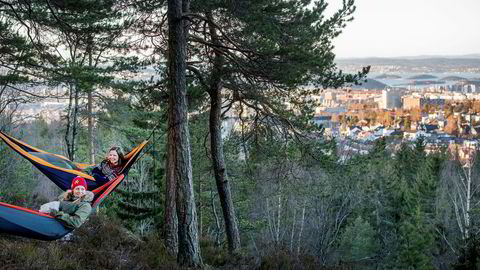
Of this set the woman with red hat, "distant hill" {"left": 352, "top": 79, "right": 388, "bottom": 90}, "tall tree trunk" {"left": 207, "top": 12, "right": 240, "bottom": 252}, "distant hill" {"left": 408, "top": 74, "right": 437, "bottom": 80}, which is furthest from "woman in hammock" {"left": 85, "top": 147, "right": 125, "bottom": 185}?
"distant hill" {"left": 408, "top": 74, "right": 437, "bottom": 80}

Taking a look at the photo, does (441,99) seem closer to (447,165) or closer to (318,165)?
(447,165)

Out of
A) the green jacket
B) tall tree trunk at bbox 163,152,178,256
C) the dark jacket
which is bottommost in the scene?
tall tree trunk at bbox 163,152,178,256

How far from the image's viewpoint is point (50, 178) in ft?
17.6

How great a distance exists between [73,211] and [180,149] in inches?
57.5

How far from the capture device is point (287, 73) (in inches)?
250

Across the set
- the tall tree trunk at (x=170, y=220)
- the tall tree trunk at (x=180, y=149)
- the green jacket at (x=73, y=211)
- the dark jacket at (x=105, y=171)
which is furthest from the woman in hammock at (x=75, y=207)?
the tall tree trunk at (x=170, y=220)

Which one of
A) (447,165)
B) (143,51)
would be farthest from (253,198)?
(447,165)

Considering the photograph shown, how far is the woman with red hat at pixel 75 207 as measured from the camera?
14.3 feet

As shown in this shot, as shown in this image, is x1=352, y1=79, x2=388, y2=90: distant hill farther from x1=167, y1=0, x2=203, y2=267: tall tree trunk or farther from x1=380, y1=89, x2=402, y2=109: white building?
x1=380, y1=89, x2=402, y2=109: white building

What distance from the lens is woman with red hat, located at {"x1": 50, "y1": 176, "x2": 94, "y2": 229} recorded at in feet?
14.3

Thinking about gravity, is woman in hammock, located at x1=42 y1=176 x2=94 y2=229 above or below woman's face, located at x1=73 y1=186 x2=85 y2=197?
below

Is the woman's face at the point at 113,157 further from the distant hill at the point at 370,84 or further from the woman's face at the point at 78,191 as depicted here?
the distant hill at the point at 370,84

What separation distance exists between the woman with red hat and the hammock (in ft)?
0.25

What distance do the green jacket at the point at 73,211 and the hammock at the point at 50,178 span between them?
2.5 inches
